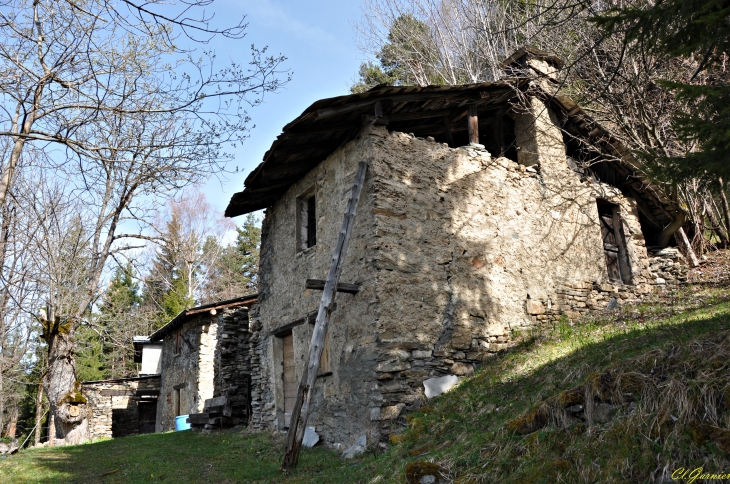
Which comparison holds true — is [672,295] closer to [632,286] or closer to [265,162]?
[632,286]

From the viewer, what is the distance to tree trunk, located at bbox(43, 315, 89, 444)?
553 inches

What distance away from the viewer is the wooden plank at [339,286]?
7.70m

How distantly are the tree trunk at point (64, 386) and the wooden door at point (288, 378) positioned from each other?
735cm

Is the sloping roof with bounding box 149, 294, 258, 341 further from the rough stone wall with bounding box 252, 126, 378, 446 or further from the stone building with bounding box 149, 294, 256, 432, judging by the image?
the rough stone wall with bounding box 252, 126, 378, 446

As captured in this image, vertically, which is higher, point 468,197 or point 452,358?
point 468,197

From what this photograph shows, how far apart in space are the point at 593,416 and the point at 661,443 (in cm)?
64

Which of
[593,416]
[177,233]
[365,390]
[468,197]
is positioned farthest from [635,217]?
[177,233]

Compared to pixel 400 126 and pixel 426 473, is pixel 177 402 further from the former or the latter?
pixel 426 473

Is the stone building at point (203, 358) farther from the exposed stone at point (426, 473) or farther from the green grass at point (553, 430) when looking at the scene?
the exposed stone at point (426, 473)

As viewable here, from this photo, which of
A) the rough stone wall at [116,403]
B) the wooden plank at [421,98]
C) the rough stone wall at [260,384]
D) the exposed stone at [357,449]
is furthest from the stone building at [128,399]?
the wooden plank at [421,98]

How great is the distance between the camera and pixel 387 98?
850 centimetres

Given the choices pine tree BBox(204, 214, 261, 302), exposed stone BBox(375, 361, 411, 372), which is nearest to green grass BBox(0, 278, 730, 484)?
exposed stone BBox(375, 361, 411, 372)

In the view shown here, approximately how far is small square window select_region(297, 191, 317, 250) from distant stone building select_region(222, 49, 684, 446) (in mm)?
34

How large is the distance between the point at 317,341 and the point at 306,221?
12.3 feet
